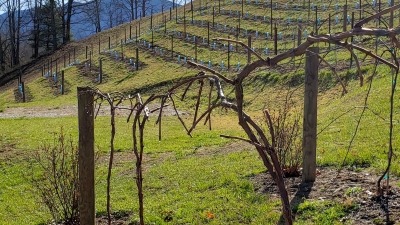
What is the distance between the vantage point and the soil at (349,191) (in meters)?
4.20

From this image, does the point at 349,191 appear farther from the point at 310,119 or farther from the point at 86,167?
the point at 86,167

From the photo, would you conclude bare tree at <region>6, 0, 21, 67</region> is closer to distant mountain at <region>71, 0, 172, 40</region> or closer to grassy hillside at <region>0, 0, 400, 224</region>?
distant mountain at <region>71, 0, 172, 40</region>

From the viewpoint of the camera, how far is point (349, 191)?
479 centimetres

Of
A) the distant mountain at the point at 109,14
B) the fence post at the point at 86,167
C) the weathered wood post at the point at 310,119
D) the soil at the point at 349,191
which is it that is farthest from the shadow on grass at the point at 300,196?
the distant mountain at the point at 109,14

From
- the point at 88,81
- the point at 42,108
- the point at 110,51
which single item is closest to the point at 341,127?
the point at 42,108

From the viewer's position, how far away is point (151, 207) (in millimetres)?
5734

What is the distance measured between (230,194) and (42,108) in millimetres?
20193

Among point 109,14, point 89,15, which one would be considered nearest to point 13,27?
point 89,15

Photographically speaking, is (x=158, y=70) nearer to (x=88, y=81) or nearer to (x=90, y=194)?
(x=88, y=81)

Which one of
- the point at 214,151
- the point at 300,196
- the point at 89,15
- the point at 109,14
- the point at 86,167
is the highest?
the point at 109,14

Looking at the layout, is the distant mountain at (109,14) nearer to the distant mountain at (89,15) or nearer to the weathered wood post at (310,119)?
the distant mountain at (89,15)

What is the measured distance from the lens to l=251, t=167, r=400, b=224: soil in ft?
13.8

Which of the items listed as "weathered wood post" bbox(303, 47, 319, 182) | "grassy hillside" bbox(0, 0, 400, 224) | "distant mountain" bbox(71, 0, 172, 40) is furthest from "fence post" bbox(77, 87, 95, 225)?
"distant mountain" bbox(71, 0, 172, 40)

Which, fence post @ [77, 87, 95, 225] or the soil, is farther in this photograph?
the soil
